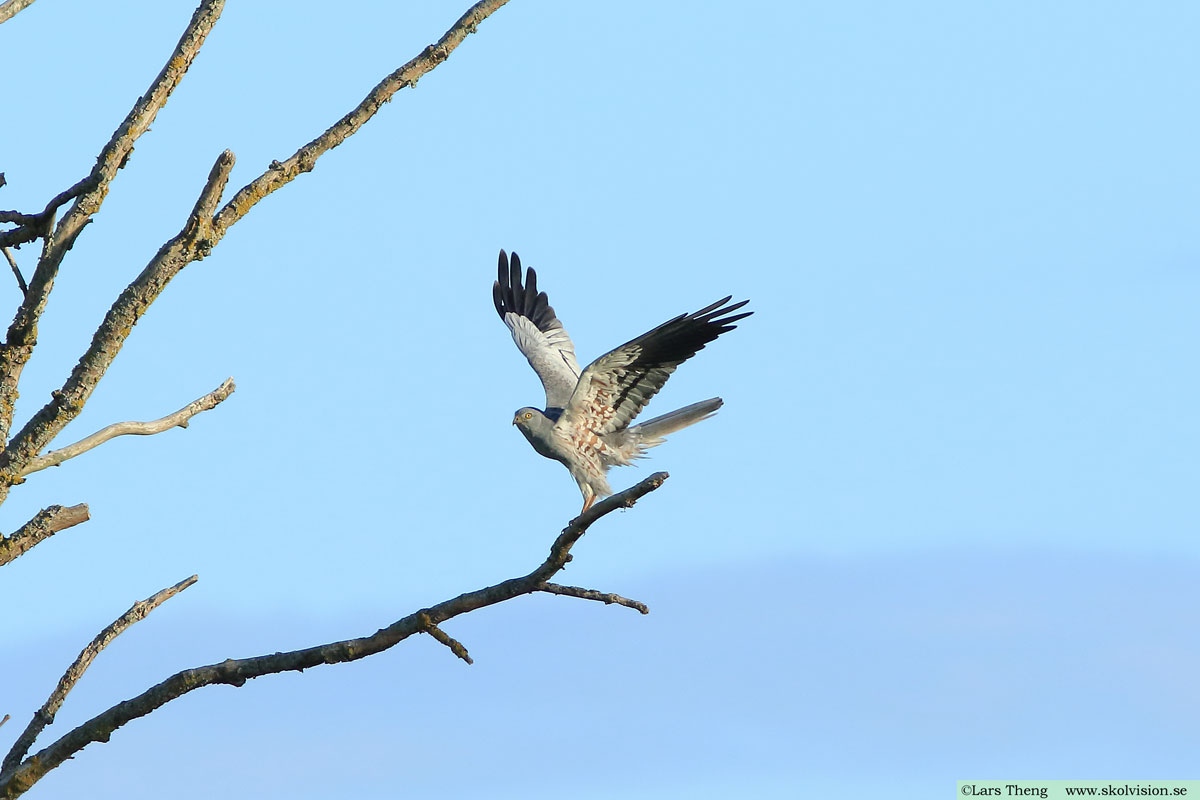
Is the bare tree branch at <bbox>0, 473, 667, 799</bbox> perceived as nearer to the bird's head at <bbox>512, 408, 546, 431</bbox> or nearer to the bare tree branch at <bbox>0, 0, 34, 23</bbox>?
the bare tree branch at <bbox>0, 0, 34, 23</bbox>

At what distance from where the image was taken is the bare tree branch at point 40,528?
18.3 ft

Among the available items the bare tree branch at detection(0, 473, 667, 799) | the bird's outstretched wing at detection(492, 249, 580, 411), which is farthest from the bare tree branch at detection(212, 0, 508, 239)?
the bird's outstretched wing at detection(492, 249, 580, 411)

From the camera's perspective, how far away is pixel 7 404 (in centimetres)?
564

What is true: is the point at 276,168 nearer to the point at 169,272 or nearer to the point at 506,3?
the point at 169,272

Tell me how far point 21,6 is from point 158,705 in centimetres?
325

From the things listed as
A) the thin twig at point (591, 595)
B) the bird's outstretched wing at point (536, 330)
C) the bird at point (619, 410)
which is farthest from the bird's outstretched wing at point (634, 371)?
the thin twig at point (591, 595)

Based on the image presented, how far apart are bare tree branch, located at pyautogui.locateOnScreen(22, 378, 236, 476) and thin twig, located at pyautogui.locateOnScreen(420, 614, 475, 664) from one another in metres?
1.53

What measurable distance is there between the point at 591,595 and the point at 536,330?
9421 mm

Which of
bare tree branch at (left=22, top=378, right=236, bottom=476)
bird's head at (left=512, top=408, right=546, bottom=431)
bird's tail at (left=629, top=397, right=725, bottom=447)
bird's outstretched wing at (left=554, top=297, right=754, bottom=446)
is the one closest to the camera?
bare tree branch at (left=22, top=378, right=236, bottom=476)

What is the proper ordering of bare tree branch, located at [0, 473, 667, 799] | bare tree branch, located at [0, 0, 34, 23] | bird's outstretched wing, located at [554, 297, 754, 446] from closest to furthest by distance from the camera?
bare tree branch, located at [0, 473, 667, 799] → bare tree branch, located at [0, 0, 34, 23] → bird's outstretched wing, located at [554, 297, 754, 446]

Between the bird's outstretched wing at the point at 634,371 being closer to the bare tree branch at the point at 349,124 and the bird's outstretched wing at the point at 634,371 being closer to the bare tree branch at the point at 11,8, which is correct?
the bare tree branch at the point at 349,124

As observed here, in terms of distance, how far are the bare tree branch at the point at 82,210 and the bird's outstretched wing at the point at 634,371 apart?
4.72 m

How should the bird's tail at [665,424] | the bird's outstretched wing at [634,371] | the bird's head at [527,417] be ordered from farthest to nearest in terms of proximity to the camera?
the bird's tail at [665,424] → the bird's head at [527,417] → the bird's outstretched wing at [634,371]

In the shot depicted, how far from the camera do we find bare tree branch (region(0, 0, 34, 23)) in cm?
582
